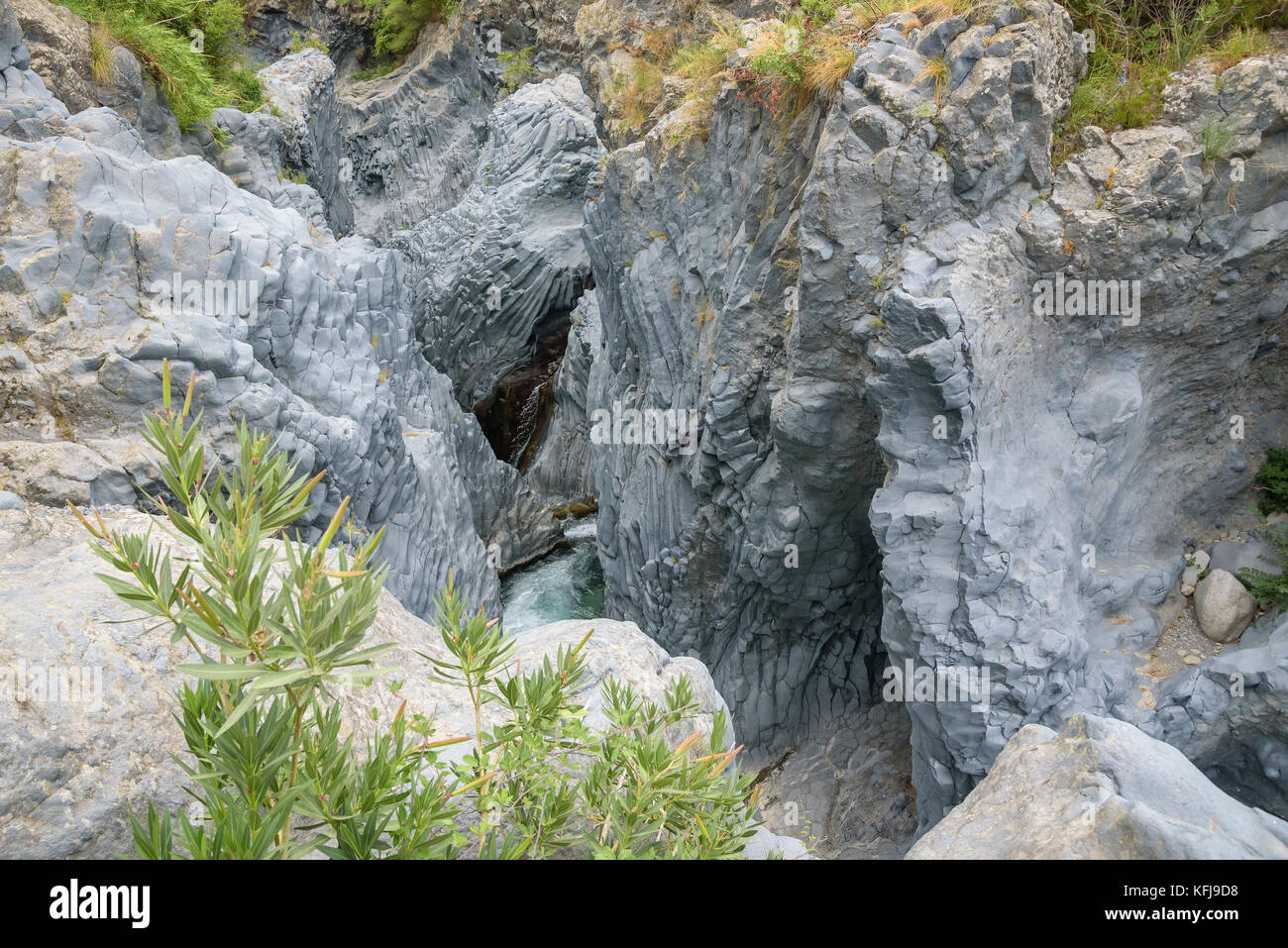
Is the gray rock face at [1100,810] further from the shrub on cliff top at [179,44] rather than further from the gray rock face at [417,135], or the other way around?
the gray rock face at [417,135]

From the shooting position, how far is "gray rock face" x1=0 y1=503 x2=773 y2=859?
300cm

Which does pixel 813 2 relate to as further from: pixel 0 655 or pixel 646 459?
pixel 0 655

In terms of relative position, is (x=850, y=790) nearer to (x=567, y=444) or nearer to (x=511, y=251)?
(x=567, y=444)

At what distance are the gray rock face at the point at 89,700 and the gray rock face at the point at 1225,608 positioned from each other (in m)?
5.69

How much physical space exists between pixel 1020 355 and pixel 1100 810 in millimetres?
5157

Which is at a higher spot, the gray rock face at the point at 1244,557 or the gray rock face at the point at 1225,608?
the gray rock face at the point at 1244,557

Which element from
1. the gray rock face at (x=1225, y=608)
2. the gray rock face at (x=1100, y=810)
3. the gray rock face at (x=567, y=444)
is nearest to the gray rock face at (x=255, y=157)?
the gray rock face at (x=567, y=444)

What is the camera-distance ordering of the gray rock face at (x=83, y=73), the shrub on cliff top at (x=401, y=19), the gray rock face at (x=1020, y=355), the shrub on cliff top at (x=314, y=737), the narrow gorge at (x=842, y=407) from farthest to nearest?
the shrub on cliff top at (x=401, y=19) → the gray rock face at (x=83, y=73) → the gray rock face at (x=1020, y=355) → the narrow gorge at (x=842, y=407) → the shrub on cliff top at (x=314, y=737)

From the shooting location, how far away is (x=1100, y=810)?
267 cm

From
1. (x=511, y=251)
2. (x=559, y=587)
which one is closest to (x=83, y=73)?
(x=511, y=251)

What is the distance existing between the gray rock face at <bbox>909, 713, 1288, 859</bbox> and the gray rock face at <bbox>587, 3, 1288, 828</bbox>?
372cm

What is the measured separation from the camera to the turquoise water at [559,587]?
14406 mm

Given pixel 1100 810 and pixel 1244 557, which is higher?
pixel 1244 557

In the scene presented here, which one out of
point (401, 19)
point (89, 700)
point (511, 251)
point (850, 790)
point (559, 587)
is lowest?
point (850, 790)
